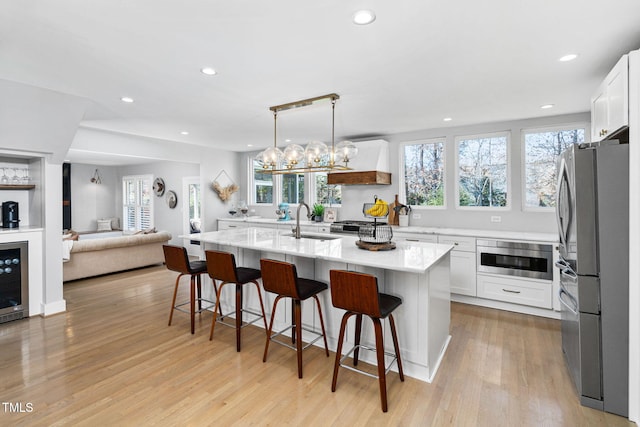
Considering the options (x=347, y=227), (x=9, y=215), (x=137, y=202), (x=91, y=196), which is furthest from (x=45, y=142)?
(x=91, y=196)

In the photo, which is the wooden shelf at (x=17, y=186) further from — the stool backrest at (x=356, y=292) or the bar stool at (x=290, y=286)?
the stool backrest at (x=356, y=292)

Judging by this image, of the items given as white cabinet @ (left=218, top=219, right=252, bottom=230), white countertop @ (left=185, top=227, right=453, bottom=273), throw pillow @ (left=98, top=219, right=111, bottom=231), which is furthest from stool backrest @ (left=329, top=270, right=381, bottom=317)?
throw pillow @ (left=98, top=219, right=111, bottom=231)

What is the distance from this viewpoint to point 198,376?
253 cm

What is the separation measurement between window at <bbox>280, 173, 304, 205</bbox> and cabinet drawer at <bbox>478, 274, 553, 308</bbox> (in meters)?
3.86

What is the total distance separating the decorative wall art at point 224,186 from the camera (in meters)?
7.16

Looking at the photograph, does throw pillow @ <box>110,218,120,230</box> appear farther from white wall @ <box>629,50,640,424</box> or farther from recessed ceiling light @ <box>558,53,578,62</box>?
white wall @ <box>629,50,640,424</box>

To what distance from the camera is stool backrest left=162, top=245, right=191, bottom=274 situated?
3.32 metres

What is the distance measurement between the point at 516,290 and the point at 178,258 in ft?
12.9

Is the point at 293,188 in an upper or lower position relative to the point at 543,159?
lower

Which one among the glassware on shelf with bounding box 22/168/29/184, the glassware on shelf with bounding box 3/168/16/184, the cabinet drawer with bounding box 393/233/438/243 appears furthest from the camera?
the cabinet drawer with bounding box 393/233/438/243

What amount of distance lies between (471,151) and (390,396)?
12.7ft

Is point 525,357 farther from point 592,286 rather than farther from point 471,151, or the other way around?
point 471,151

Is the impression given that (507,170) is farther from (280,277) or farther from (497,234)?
(280,277)

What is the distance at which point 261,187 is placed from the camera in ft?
24.6
